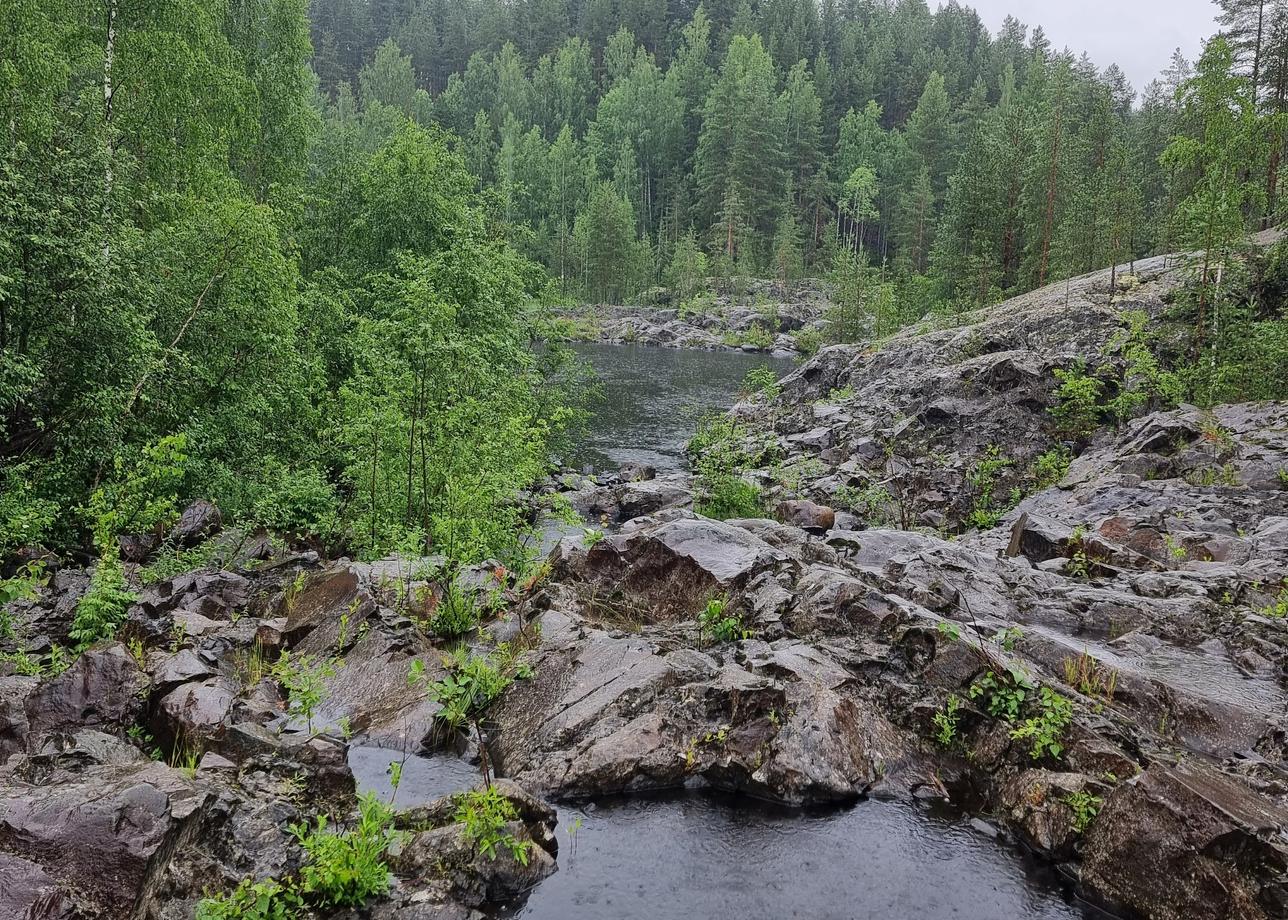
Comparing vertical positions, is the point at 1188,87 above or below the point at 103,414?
above

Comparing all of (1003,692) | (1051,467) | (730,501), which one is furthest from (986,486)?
(1003,692)

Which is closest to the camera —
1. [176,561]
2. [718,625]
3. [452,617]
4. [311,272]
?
[718,625]

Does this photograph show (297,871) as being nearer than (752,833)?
Yes

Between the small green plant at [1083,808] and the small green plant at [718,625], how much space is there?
4.98 meters

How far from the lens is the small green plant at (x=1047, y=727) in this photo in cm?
927

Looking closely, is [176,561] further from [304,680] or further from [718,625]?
[718,625]

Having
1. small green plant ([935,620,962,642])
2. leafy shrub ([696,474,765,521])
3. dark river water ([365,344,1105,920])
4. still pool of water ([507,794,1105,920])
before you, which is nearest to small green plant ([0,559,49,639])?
dark river water ([365,344,1105,920])

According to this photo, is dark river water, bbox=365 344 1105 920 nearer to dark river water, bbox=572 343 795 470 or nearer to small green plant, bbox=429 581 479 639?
small green plant, bbox=429 581 479 639

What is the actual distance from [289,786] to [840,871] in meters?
5.93

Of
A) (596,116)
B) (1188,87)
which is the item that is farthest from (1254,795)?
(596,116)

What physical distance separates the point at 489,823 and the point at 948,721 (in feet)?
20.2

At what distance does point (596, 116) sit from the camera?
131 metres

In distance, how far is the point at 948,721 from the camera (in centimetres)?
1023

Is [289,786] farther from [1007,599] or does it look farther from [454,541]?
[1007,599]
